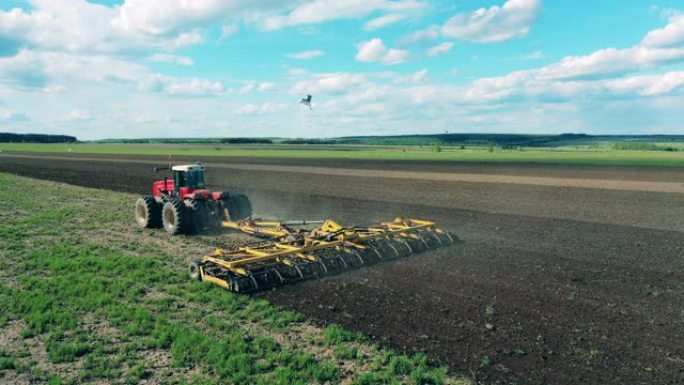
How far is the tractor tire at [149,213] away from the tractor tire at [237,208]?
9.13 feet

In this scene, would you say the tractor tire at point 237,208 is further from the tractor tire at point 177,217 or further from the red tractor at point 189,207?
the tractor tire at point 177,217

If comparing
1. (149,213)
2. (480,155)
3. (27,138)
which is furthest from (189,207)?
(27,138)

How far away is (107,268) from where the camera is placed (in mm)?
12078

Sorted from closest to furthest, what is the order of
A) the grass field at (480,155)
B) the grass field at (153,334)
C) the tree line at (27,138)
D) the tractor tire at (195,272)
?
the grass field at (153,334) < the tractor tire at (195,272) < the grass field at (480,155) < the tree line at (27,138)

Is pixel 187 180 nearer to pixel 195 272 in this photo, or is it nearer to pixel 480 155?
pixel 195 272

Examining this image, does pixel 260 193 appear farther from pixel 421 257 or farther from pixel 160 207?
pixel 421 257

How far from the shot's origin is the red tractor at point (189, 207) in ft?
52.5

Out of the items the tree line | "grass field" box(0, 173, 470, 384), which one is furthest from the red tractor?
the tree line

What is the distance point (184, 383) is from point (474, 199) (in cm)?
2250

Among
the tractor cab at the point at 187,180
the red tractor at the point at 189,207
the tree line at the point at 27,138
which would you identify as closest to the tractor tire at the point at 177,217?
the red tractor at the point at 189,207

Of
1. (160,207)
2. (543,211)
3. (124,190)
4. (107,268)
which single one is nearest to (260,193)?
(124,190)

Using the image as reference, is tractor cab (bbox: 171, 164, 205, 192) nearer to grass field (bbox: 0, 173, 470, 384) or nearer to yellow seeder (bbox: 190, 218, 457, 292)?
yellow seeder (bbox: 190, 218, 457, 292)

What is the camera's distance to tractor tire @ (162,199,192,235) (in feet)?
51.8

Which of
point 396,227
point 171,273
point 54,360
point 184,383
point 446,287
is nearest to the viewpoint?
point 184,383
